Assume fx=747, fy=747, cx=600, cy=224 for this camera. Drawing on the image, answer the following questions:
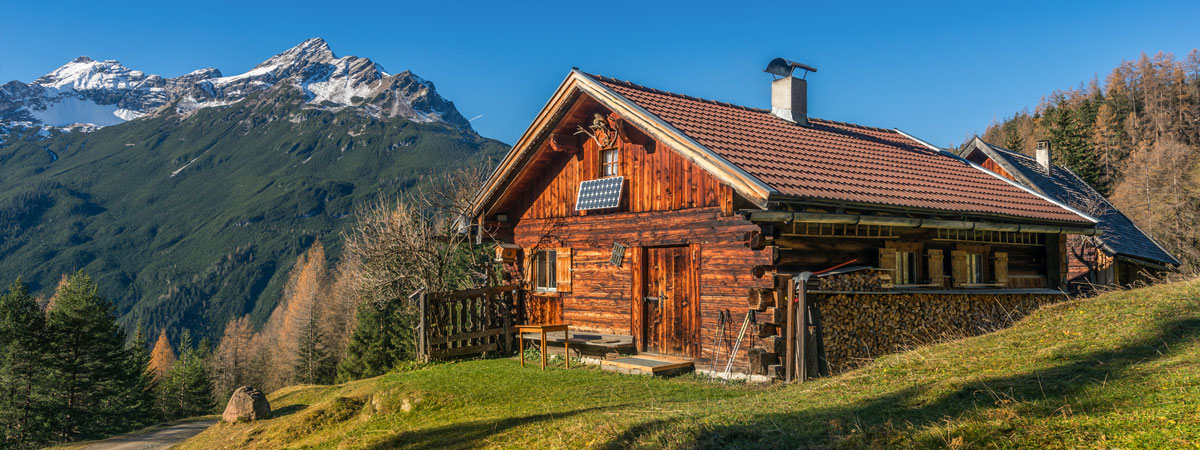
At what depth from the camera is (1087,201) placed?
82.4ft

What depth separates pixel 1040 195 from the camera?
17.0m

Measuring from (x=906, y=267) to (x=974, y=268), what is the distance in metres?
2.40

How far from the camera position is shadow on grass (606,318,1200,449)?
5.91m

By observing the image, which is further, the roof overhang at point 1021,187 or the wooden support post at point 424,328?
the roof overhang at point 1021,187

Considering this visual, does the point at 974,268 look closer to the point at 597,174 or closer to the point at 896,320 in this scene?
the point at 896,320

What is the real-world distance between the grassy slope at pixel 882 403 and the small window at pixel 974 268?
301cm

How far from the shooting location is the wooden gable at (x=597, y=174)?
1323 cm

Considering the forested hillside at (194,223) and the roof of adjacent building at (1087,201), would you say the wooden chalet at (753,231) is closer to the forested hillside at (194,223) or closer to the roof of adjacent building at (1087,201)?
the roof of adjacent building at (1087,201)

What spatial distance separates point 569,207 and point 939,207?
7181 millimetres

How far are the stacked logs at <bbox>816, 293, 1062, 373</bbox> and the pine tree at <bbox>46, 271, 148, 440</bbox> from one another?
37785 millimetres

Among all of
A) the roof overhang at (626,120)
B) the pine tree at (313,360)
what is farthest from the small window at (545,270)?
the pine tree at (313,360)

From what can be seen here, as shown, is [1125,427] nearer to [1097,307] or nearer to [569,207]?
[1097,307]

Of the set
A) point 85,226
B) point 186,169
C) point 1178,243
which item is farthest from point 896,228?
point 186,169

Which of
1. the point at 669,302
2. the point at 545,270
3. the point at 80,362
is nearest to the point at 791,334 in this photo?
the point at 669,302
